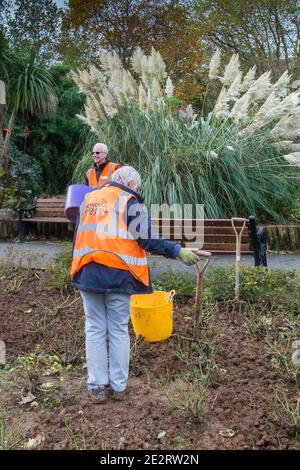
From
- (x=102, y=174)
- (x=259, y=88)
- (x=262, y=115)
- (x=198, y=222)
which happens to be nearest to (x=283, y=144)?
(x=262, y=115)

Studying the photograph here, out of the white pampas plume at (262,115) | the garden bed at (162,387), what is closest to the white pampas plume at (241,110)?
the white pampas plume at (262,115)

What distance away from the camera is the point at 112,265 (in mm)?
3066

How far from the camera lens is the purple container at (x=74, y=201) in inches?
174

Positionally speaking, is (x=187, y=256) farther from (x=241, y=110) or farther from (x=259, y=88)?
(x=259, y=88)

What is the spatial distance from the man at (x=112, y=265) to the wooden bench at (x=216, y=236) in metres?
1.99

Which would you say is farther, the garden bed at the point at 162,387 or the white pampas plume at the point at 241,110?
the white pampas plume at the point at 241,110

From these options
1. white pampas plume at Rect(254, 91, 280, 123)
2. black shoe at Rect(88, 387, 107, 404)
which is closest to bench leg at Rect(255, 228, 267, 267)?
black shoe at Rect(88, 387, 107, 404)

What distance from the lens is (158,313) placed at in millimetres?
3727

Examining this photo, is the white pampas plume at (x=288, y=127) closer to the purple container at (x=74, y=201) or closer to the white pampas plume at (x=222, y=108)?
the white pampas plume at (x=222, y=108)

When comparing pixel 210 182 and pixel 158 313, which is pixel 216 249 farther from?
pixel 210 182

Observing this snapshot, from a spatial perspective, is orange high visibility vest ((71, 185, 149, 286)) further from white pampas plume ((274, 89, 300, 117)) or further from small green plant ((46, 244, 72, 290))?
white pampas plume ((274, 89, 300, 117))

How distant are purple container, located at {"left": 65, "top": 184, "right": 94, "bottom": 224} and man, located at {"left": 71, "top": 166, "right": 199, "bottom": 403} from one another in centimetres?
116

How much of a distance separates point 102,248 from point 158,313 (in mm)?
911
